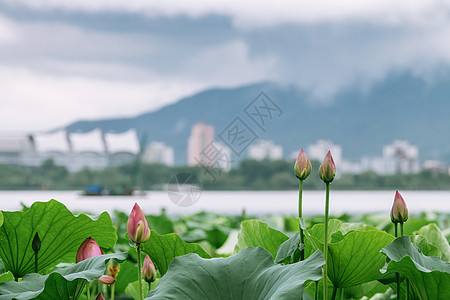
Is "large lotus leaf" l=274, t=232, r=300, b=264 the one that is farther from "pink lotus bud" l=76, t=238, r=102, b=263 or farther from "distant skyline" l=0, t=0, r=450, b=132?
"distant skyline" l=0, t=0, r=450, b=132

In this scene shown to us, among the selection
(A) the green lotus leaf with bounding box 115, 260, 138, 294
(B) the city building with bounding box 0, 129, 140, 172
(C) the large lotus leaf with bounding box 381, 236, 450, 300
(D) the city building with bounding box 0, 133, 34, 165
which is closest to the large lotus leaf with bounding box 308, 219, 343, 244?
(C) the large lotus leaf with bounding box 381, 236, 450, 300

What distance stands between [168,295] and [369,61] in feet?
182

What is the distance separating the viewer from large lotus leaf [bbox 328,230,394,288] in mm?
479

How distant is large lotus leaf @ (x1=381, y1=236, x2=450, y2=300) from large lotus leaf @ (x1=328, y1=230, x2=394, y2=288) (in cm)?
3

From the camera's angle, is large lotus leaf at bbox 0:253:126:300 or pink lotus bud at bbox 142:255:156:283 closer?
large lotus leaf at bbox 0:253:126:300

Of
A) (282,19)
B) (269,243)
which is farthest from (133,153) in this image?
(282,19)

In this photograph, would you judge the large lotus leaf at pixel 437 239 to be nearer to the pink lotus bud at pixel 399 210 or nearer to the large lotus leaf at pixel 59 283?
the pink lotus bud at pixel 399 210

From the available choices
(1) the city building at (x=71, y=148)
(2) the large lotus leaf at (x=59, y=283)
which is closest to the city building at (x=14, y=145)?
(1) the city building at (x=71, y=148)

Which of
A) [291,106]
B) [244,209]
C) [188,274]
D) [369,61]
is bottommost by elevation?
[244,209]

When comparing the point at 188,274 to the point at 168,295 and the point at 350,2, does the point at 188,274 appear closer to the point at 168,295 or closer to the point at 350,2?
the point at 168,295

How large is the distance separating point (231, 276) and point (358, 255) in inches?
5.1

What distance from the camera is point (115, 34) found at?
43.7m

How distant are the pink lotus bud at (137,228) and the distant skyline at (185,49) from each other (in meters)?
36.1

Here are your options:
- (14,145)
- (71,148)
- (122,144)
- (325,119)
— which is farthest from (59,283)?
(325,119)
